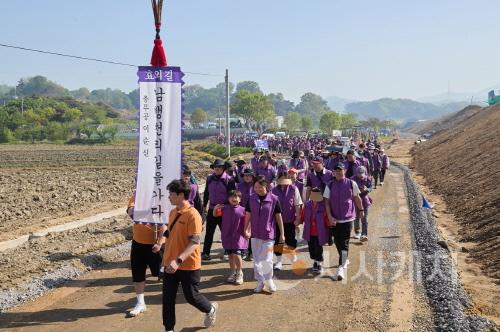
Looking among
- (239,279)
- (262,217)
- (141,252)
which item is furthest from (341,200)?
(141,252)

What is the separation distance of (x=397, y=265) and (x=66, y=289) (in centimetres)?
623

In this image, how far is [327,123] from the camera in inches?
3903

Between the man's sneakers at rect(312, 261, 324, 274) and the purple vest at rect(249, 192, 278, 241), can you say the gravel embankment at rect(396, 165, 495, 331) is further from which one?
the purple vest at rect(249, 192, 278, 241)

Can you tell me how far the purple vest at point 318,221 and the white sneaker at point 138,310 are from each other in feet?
11.2

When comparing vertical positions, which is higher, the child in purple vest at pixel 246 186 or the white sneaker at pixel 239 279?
the child in purple vest at pixel 246 186

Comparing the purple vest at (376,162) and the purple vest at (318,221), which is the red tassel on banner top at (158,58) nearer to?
the purple vest at (318,221)

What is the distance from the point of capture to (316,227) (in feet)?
30.5

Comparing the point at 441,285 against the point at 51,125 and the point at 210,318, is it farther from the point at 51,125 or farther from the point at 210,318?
the point at 51,125

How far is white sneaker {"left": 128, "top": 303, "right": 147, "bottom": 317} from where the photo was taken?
7.23 meters

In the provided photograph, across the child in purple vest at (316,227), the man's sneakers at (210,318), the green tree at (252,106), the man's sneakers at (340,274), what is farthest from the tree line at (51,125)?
the man's sneakers at (210,318)

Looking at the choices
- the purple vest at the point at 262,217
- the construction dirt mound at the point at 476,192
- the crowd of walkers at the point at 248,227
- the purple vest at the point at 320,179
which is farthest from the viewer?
the construction dirt mound at the point at 476,192

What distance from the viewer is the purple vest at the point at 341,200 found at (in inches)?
354

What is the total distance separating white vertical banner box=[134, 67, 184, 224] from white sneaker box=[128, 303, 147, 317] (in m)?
1.52

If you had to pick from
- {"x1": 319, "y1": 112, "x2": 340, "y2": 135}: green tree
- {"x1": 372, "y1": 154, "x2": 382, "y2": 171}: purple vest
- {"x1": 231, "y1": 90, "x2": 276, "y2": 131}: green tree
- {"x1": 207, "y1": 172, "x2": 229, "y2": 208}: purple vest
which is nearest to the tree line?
{"x1": 231, "y1": 90, "x2": 276, "y2": 131}: green tree
